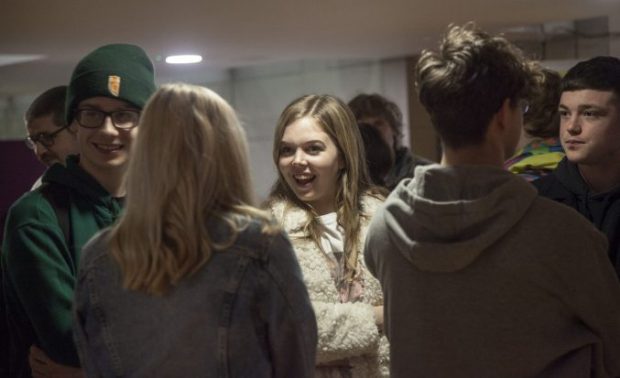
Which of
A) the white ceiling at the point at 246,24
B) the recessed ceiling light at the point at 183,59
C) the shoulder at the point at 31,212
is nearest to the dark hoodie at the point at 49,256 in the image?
the shoulder at the point at 31,212

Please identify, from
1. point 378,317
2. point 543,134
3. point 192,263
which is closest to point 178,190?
point 192,263

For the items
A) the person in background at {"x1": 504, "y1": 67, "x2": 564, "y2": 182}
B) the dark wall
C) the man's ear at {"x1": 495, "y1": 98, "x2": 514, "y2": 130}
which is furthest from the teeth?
the dark wall

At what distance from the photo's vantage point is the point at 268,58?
7.92 m

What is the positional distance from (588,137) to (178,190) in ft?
4.21

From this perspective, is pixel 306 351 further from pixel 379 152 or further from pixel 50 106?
pixel 379 152

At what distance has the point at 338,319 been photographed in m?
2.28

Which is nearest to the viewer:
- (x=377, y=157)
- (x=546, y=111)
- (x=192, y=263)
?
(x=192, y=263)

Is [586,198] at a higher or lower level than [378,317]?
higher

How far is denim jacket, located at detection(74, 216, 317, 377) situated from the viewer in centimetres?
162

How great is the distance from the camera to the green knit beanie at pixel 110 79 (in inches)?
87.9

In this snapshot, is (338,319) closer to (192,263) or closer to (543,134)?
(192,263)

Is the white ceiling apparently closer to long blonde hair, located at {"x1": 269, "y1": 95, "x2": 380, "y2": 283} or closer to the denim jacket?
long blonde hair, located at {"x1": 269, "y1": 95, "x2": 380, "y2": 283}

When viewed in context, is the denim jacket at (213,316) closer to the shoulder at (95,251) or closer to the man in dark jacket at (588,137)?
the shoulder at (95,251)

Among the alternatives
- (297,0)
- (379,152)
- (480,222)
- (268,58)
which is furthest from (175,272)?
(268,58)
